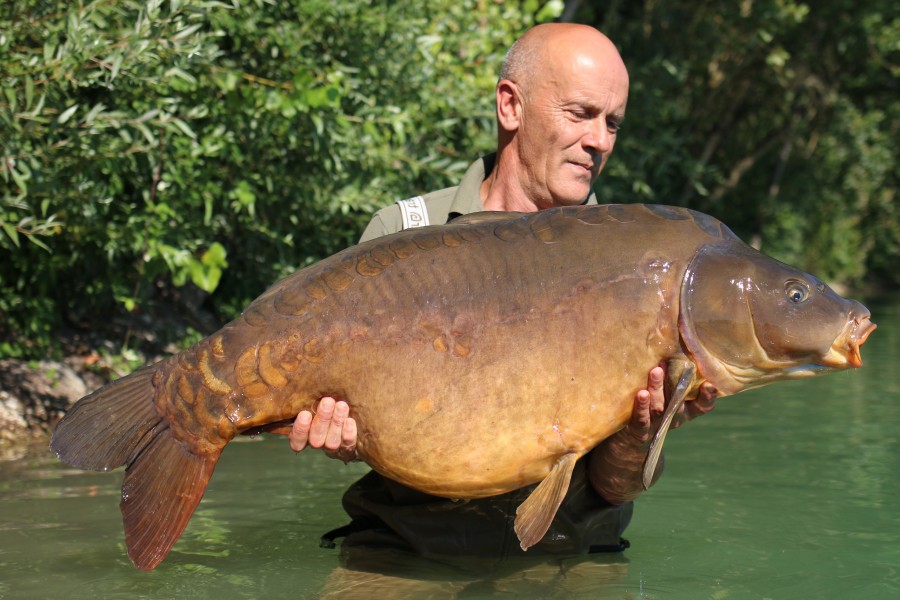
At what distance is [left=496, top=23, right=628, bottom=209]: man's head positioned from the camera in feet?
12.1

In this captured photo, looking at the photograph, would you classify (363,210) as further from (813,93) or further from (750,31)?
(813,93)

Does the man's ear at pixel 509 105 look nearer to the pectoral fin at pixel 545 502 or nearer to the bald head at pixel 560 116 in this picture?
the bald head at pixel 560 116

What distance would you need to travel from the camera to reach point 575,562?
12.5 ft

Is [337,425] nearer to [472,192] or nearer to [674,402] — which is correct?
[674,402]

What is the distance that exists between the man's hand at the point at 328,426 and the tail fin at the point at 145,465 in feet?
0.89

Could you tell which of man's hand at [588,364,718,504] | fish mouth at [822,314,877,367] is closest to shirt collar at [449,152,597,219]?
man's hand at [588,364,718,504]

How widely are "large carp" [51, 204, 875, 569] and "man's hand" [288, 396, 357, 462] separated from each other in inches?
1.1

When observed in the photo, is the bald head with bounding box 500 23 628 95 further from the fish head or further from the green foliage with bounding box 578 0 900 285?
the green foliage with bounding box 578 0 900 285

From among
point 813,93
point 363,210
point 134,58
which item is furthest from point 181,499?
point 813,93

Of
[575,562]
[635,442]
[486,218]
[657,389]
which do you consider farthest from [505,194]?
[575,562]

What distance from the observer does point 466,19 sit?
811 cm

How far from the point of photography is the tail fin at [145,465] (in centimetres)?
296

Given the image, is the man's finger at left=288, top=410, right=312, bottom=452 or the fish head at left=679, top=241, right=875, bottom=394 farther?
the man's finger at left=288, top=410, right=312, bottom=452

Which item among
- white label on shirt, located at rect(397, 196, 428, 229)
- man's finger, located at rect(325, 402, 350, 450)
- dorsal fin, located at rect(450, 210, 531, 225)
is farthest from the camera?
white label on shirt, located at rect(397, 196, 428, 229)
